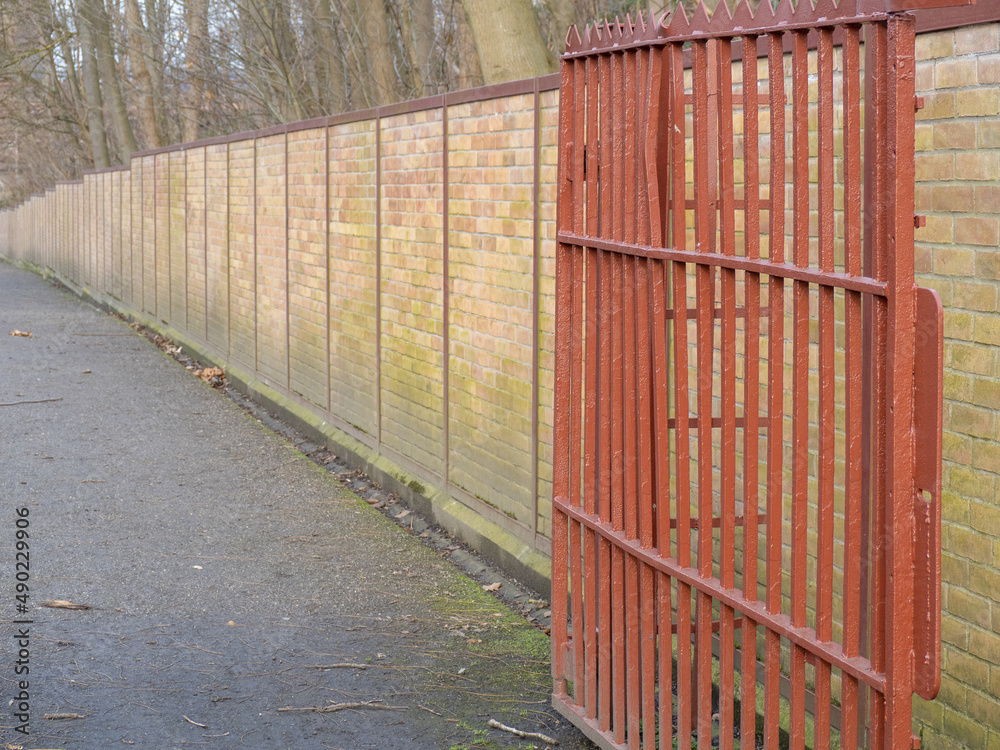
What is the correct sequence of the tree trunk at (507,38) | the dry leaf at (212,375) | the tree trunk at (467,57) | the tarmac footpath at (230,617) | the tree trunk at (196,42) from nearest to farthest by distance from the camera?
1. the tarmac footpath at (230,617)
2. the tree trunk at (507,38)
3. the dry leaf at (212,375)
4. the tree trunk at (467,57)
5. the tree trunk at (196,42)

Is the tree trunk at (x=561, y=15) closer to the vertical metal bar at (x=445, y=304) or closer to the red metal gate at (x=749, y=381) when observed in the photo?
the vertical metal bar at (x=445, y=304)

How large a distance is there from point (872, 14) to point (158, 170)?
644 inches

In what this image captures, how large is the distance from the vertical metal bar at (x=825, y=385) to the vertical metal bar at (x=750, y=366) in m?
0.24

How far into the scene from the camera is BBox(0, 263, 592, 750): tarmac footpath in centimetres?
464

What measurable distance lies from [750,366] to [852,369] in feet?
1.49

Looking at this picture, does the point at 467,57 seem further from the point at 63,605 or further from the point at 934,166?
the point at 934,166

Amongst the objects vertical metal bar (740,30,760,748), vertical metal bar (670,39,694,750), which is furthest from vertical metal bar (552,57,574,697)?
vertical metal bar (740,30,760,748)

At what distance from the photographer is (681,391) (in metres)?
3.77

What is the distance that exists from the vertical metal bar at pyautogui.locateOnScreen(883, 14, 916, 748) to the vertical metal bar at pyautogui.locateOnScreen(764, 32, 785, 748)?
407mm

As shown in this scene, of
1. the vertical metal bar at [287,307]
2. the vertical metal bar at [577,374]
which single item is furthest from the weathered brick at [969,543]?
the vertical metal bar at [287,307]

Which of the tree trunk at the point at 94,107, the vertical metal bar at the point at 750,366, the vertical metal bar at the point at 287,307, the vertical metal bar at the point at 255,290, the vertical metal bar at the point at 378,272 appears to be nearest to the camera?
the vertical metal bar at the point at 750,366

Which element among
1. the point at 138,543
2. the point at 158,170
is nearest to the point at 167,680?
the point at 138,543

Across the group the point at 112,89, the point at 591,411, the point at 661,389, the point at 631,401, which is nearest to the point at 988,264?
the point at 661,389

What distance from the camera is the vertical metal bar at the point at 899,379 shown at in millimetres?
2766
